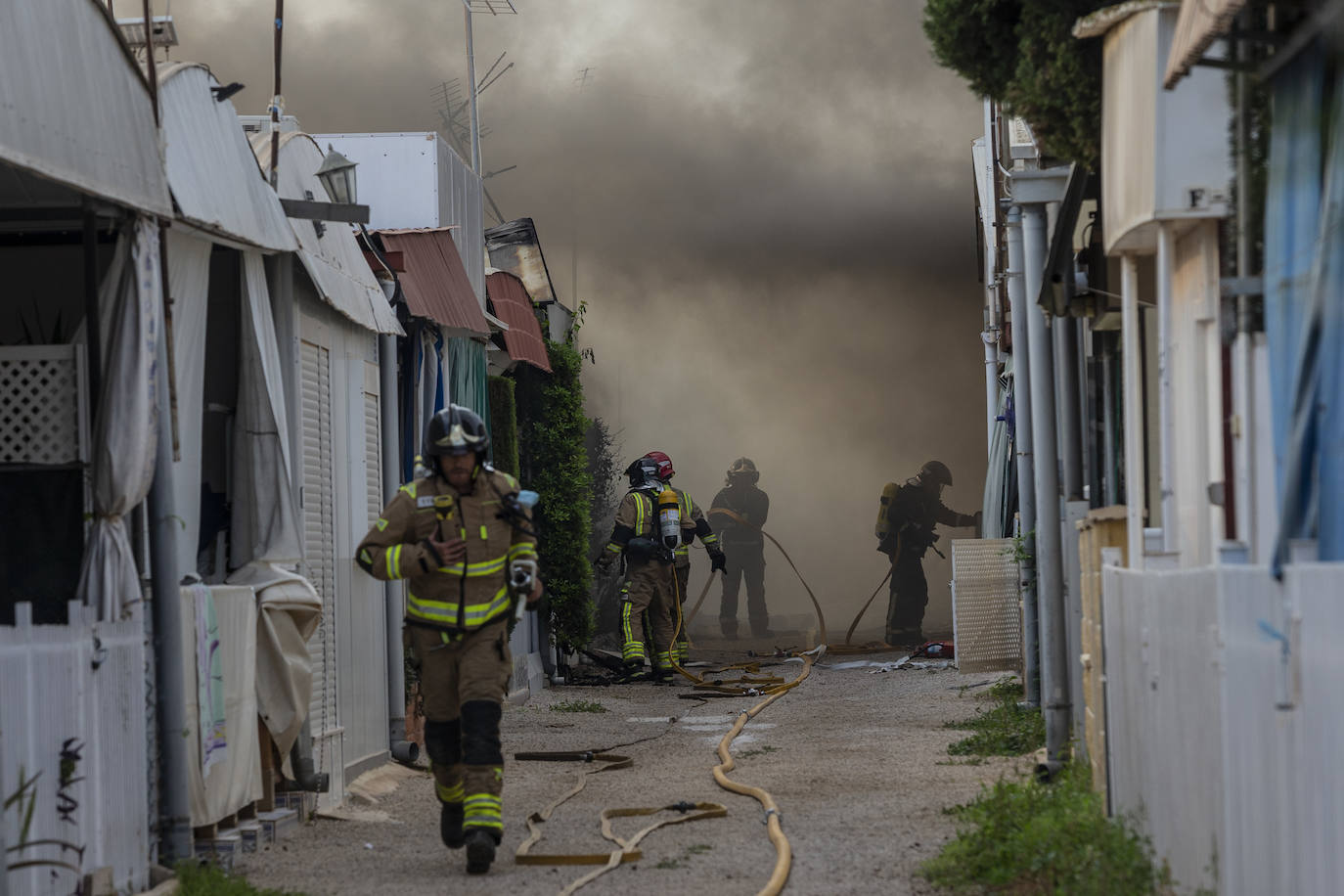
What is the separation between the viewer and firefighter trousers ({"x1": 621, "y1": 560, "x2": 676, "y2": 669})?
57.0ft

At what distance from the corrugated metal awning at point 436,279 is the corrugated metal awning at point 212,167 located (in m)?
3.02

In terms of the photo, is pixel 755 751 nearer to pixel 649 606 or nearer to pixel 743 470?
pixel 649 606

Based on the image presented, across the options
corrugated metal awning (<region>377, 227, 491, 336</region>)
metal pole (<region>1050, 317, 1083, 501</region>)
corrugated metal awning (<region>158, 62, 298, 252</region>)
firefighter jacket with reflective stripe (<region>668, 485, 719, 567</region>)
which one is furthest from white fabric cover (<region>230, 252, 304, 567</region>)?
firefighter jacket with reflective stripe (<region>668, 485, 719, 567</region>)

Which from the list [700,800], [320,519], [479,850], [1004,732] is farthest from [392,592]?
[479,850]

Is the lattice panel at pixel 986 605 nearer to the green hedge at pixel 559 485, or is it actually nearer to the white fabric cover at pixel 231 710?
the green hedge at pixel 559 485

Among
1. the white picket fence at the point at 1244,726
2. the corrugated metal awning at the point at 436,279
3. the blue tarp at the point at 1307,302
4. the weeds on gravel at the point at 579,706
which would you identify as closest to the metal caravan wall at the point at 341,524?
the corrugated metal awning at the point at 436,279

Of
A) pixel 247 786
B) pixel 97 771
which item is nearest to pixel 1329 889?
pixel 97 771

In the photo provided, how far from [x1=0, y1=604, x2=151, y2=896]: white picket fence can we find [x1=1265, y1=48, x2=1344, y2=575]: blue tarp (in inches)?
156

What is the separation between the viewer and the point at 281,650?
8.33m

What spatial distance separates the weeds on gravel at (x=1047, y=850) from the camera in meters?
5.53

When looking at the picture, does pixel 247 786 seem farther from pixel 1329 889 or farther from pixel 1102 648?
pixel 1329 889

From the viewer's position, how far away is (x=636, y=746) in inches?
476

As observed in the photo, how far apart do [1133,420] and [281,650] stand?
427cm

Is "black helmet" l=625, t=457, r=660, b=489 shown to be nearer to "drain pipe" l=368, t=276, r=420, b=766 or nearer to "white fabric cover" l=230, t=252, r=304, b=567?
"drain pipe" l=368, t=276, r=420, b=766
